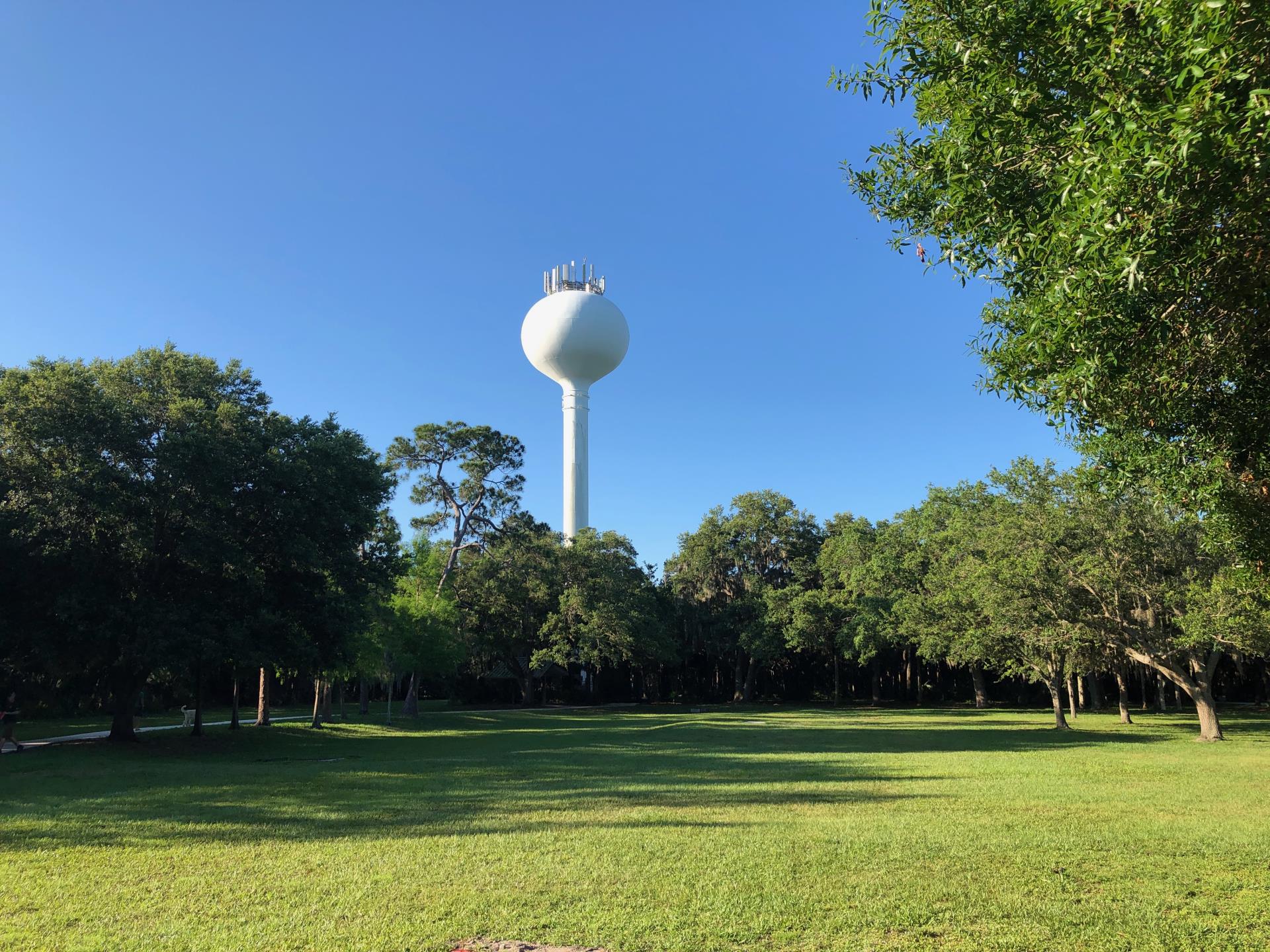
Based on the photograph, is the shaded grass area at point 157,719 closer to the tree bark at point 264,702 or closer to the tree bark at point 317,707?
the tree bark at point 317,707

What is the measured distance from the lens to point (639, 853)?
8.85m

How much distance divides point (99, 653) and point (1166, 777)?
82.1ft

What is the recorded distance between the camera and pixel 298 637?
72.0 feet

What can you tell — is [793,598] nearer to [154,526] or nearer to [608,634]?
[608,634]

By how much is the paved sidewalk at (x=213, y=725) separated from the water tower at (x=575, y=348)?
14.2 metres

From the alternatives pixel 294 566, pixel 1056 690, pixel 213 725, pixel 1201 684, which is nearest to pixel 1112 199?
pixel 294 566

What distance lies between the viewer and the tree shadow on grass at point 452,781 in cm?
1077

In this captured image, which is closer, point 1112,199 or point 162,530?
point 1112,199

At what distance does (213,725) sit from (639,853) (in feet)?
92.0

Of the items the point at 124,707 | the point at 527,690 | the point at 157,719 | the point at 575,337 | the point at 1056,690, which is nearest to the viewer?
the point at 124,707

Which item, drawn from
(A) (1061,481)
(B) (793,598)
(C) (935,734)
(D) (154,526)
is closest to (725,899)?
(D) (154,526)

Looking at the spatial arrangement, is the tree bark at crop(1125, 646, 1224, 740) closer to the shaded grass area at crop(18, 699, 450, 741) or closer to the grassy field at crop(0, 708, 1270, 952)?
the grassy field at crop(0, 708, 1270, 952)

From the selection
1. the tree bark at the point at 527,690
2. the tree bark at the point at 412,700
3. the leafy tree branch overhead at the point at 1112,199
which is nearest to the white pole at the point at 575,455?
the tree bark at the point at 527,690

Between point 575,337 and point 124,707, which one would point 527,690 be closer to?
point 575,337
